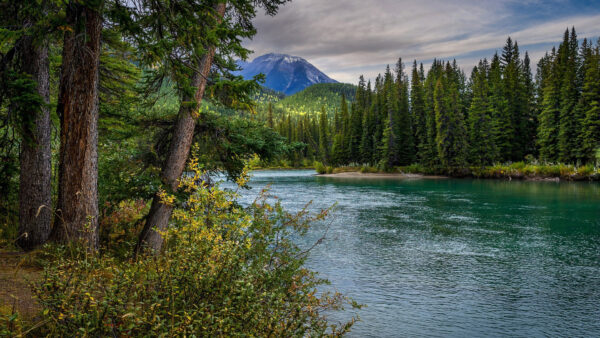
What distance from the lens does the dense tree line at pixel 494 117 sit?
44938 millimetres

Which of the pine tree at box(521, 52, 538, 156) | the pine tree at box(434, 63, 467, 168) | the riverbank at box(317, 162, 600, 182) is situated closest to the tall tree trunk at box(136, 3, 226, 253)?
the riverbank at box(317, 162, 600, 182)

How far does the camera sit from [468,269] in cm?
1219

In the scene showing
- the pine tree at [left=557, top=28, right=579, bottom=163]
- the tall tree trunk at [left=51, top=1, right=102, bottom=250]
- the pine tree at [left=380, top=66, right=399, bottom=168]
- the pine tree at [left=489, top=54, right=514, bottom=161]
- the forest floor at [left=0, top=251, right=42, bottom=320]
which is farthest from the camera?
the pine tree at [left=380, top=66, right=399, bottom=168]

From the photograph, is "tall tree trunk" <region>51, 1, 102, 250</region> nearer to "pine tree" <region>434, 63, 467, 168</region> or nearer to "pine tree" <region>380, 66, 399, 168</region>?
"pine tree" <region>434, 63, 467, 168</region>

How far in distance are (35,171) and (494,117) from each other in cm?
5741

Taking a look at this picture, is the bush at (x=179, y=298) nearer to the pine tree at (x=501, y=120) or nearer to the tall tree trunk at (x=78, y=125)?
the tall tree trunk at (x=78, y=125)

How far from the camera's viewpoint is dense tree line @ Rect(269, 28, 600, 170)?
44.9 metres

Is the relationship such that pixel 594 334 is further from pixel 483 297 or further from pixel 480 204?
pixel 480 204

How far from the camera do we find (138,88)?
9711 mm

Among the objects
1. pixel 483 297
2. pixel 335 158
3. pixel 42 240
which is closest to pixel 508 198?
pixel 483 297

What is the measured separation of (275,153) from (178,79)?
2897mm

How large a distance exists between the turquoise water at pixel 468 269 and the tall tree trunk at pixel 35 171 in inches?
168

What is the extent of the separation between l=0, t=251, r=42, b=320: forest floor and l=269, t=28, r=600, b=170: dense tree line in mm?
33747

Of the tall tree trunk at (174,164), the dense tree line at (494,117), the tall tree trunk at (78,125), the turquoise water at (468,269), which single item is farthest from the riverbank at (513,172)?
the tall tree trunk at (78,125)
